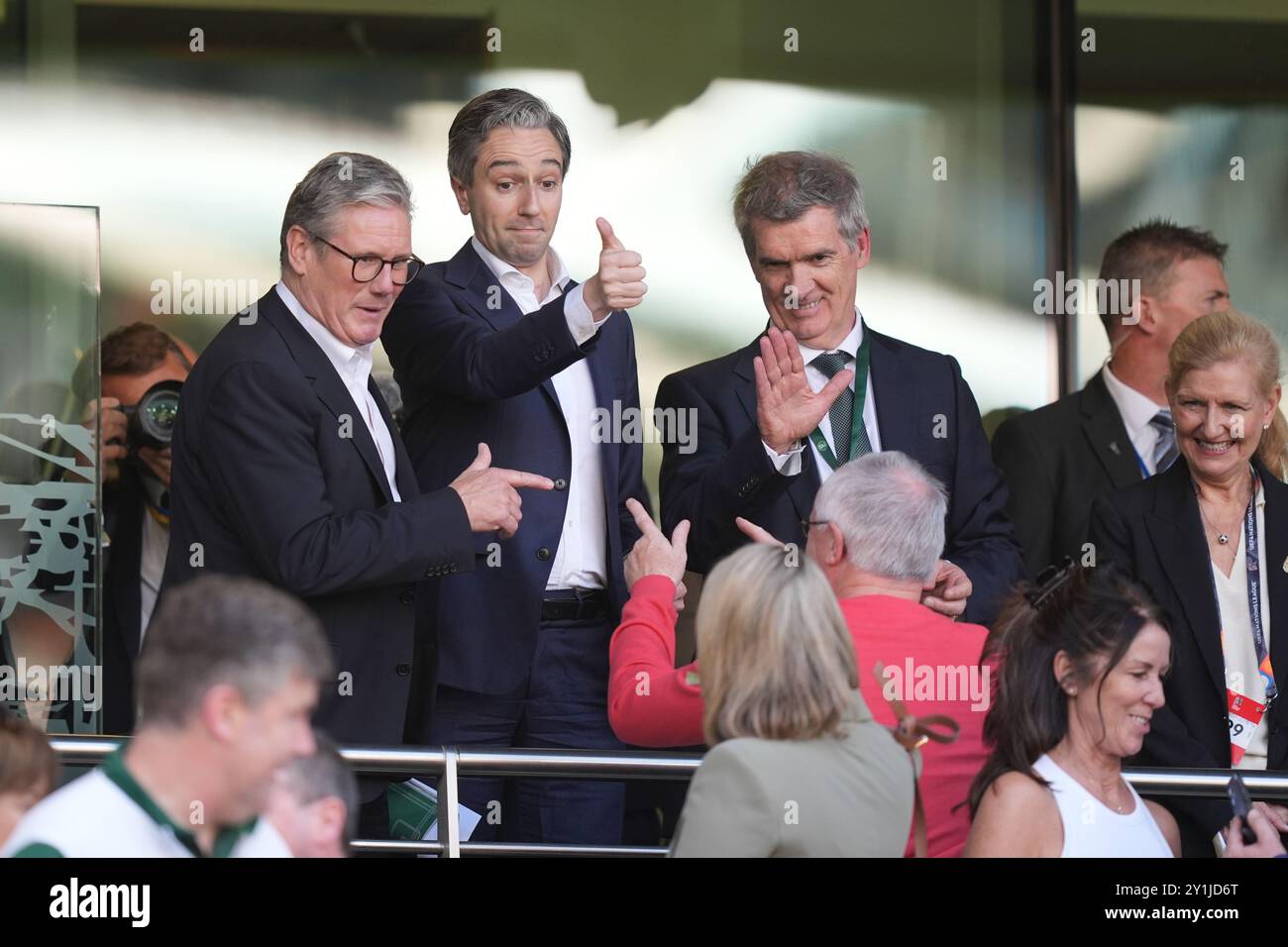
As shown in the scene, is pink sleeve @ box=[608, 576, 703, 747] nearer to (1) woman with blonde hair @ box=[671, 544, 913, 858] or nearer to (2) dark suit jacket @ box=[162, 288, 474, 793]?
(2) dark suit jacket @ box=[162, 288, 474, 793]

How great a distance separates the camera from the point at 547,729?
4.09m

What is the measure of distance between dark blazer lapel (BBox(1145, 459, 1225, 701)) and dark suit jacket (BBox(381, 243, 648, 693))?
1.16m

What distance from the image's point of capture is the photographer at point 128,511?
5.33 meters

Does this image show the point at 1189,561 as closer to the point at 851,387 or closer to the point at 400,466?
the point at 851,387

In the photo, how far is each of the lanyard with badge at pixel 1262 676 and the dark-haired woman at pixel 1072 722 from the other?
0.68 m

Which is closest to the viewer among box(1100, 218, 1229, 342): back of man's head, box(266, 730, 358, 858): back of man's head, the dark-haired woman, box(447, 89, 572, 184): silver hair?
box(266, 730, 358, 858): back of man's head

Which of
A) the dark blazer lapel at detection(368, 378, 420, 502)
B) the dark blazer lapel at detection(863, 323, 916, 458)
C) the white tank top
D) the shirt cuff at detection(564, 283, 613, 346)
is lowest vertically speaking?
the white tank top

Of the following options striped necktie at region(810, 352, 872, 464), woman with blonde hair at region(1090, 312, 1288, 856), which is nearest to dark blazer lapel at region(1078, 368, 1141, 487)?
woman with blonde hair at region(1090, 312, 1288, 856)

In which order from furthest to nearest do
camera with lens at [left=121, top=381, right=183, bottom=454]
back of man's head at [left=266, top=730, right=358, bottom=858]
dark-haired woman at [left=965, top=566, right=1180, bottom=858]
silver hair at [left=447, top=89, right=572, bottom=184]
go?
camera with lens at [left=121, top=381, right=183, bottom=454]
silver hair at [left=447, top=89, right=572, bottom=184]
dark-haired woman at [left=965, top=566, right=1180, bottom=858]
back of man's head at [left=266, top=730, right=358, bottom=858]

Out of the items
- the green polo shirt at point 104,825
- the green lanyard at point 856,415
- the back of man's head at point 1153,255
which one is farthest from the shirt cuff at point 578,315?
the back of man's head at point 1153,255

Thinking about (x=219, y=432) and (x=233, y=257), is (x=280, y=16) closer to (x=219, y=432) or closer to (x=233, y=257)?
(x=233, y=257)

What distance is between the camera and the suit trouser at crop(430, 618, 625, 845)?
4023 mm
